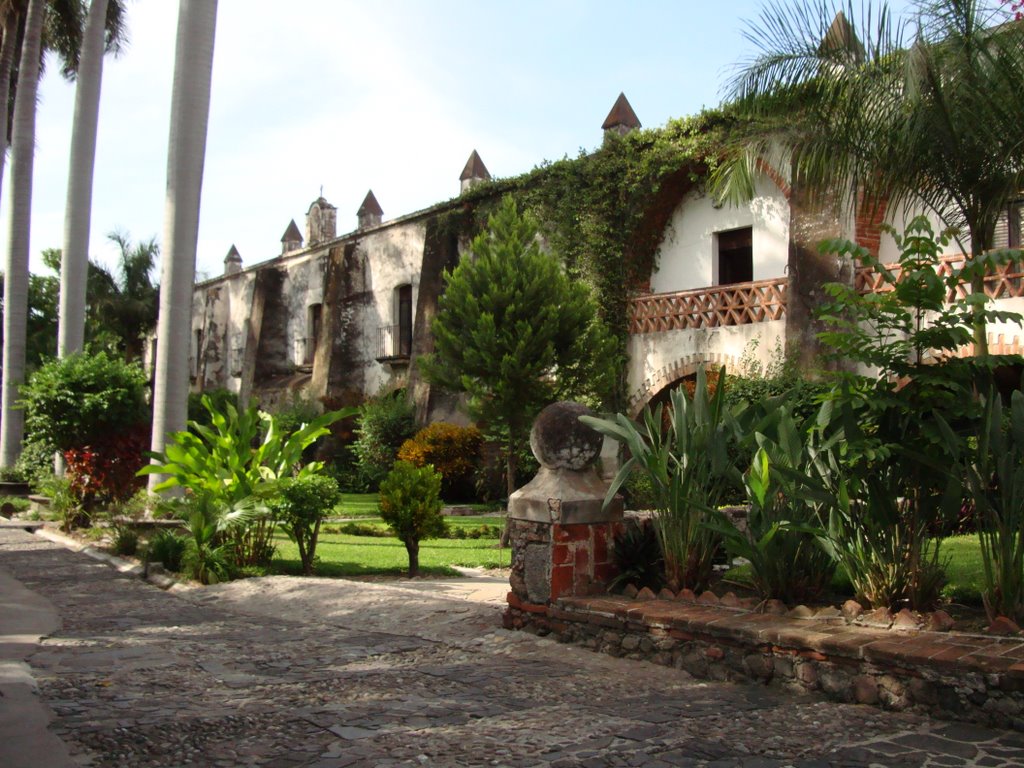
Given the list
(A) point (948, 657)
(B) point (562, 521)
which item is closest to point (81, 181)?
(B) point (562, 521)

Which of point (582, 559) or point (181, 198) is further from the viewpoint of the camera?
point (181, 198)

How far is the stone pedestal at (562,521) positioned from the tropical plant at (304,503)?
2.98 meters

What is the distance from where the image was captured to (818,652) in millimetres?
4266

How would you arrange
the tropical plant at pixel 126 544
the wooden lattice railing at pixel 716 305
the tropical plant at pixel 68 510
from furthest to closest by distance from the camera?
the wooden lattice railing at pixel 716 305
the tropical plant at pixel 68 510
the tropical plant at pixel 126 544

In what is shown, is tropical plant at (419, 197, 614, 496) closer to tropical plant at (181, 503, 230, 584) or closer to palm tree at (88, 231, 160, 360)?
tropical plant at (181, 503, 230, 584)

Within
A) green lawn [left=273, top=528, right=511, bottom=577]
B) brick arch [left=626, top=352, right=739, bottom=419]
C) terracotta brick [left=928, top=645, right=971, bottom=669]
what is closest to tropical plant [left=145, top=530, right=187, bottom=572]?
green lawn [left=273, top=528, right=511, bottom=577]

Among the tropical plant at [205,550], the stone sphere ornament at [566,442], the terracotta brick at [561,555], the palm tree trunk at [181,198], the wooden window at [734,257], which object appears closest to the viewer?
the terracotta brick at [561,555]

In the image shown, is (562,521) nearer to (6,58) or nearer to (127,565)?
(127,565)

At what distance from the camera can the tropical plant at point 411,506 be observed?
29.1ft

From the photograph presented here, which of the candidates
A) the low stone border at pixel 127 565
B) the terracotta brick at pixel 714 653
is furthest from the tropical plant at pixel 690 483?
the low stone border at pixel 127 565

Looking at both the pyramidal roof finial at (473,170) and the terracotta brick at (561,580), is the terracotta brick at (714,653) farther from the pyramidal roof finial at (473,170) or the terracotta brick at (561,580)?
the pyramidal roof finial at (473,170)

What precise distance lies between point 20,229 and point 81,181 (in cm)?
297

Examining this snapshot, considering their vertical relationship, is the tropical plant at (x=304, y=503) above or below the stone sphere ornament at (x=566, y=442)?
below

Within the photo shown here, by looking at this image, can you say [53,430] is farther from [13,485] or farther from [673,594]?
[673,594]
